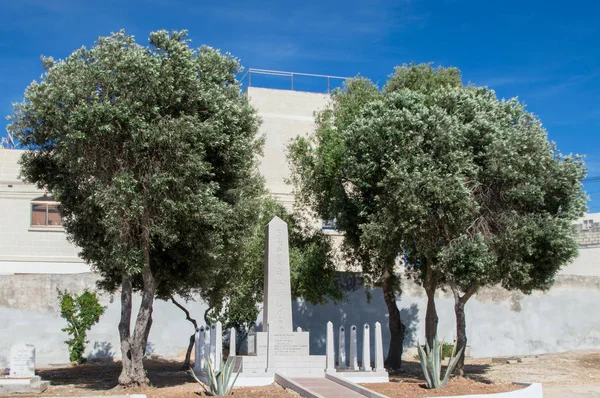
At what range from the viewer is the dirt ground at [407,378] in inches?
670

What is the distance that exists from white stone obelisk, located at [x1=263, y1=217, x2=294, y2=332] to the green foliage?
9.63 meters

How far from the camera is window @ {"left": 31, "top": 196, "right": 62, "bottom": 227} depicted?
3281 centimetres

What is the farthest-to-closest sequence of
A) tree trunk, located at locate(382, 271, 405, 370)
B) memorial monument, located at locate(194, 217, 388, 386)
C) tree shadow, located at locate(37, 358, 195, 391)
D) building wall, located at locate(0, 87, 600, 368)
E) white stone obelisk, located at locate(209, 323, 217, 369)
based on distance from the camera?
building wall, located at locate(0, 87, 600, 368) → tree trunk, located at locate(382, 271, 405, 370) → tree shadow, located at locate(37, 358, 195, 391) → memorial monument, located at locate(194, 217, 388, 386) → white stone obelisk, located at locate(209, 323, 217, 369)

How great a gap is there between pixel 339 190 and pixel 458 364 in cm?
680

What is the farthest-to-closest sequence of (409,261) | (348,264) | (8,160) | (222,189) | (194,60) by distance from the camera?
(8,160), (348,264), (409,261), (222,189), (194,60)

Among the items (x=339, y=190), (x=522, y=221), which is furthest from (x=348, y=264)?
(x=522, y=221)

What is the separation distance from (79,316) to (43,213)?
28.4ft

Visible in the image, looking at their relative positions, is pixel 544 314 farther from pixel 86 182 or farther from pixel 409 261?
pixel 86 182

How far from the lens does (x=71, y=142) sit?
1712 centimetres

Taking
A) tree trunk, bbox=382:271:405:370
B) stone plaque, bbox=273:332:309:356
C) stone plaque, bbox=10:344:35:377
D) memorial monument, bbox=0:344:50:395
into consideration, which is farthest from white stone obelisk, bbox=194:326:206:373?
tree trunk, bbox=382:271:405:370

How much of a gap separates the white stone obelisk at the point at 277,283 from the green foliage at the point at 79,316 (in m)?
9.63

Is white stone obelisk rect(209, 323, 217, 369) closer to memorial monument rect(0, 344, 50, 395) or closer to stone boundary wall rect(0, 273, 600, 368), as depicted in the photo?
memorial monument rect(0, 344, 50, 395)

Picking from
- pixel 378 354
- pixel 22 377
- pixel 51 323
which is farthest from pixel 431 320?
pixel 51 323

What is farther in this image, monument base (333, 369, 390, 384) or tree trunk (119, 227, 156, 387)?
monument base (333, 369, 390, 384)
